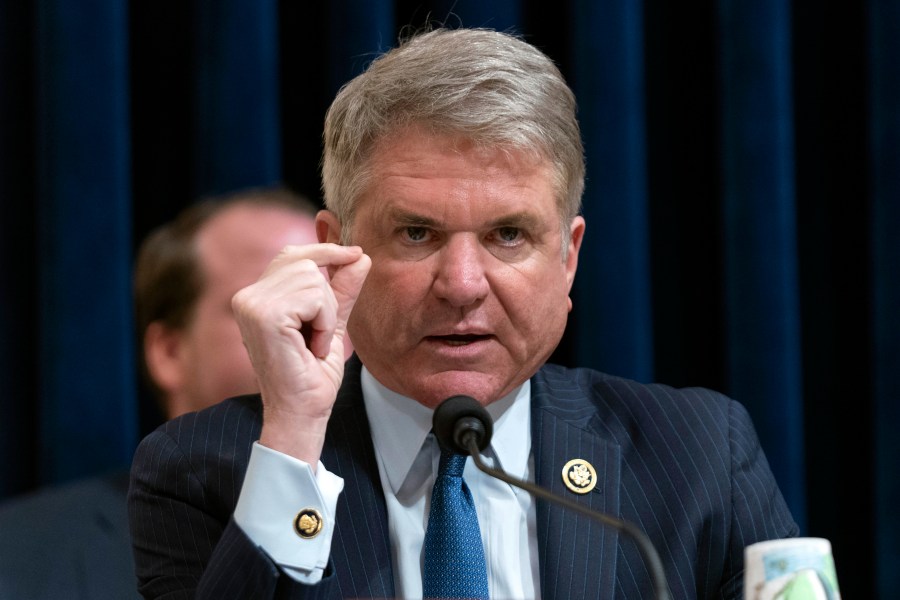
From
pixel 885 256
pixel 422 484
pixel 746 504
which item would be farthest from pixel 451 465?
pixel 885 256

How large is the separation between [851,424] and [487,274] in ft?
4.13

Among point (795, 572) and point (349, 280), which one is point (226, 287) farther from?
point (795, 572)

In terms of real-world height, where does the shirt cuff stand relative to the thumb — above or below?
below

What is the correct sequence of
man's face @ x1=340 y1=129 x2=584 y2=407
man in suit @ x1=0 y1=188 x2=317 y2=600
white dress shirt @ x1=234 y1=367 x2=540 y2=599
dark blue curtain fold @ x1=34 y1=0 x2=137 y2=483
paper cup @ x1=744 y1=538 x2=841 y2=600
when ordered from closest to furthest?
paper cup @ x1=744 y1=538 x2=841 y2=600
white dress shirt @ x1=234 y1=367 x2=540 y2=599
man's face @ x1=340 y1=129 x2=584 y2=407
man in suit @ x1=0 y1=188 x2=317 y2=600
dark blue curtain fold @ x1=34 y1=0 x2=137 y2=483

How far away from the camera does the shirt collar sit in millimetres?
1539

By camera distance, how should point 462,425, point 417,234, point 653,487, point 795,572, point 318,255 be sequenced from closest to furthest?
point 795,572, point 462,425, point 318,255, point 417,234, point 653,487

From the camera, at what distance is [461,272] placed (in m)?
1.42

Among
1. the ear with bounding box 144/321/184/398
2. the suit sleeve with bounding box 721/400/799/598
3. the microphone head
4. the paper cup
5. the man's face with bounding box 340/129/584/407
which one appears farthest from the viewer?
the ear with bounding box 144/321/184/398

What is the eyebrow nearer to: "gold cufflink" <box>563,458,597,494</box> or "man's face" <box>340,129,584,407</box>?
"man's face" <box>340,129,584,407</box>

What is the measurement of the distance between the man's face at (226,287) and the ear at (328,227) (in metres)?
0.55

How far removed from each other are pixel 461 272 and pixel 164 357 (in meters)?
1.04

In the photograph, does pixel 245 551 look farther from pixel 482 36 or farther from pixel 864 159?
pixel 864 159

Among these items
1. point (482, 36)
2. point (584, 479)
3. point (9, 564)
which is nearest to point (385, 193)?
point (482, 36)

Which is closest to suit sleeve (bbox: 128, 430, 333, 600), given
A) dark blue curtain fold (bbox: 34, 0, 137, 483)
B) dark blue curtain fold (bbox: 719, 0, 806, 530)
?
dark blue curtain fold (bbox: 34, 0, 137, 483)
